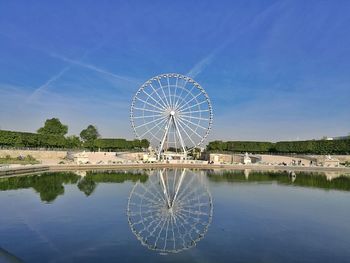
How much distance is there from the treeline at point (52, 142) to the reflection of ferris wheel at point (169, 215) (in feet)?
122

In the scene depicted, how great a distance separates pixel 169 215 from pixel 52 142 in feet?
168

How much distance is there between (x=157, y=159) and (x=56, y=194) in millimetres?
32338

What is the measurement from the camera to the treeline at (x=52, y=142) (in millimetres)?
55188

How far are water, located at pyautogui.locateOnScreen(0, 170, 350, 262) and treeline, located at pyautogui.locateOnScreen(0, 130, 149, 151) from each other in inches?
1359

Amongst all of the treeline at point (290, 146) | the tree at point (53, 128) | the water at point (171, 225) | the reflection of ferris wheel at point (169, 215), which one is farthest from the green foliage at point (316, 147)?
the tree at point (53, 128)

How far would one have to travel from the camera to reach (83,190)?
23047mm

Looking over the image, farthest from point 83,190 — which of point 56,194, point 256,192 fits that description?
point 256,192

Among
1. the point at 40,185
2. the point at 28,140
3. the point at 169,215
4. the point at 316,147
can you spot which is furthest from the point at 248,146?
the point at 169,215

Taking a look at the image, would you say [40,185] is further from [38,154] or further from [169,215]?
[38,154]

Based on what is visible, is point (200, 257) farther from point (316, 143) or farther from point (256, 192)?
point (316, 143)

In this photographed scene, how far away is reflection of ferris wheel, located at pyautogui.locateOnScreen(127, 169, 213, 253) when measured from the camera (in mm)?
11852

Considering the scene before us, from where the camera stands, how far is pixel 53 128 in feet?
283

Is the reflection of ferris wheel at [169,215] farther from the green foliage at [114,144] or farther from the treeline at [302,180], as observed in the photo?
the green foliage at [114,144]

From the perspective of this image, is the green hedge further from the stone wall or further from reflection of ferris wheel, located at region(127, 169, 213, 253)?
reflection of ferris wheel, located at region(127, 169, 213, 253)
